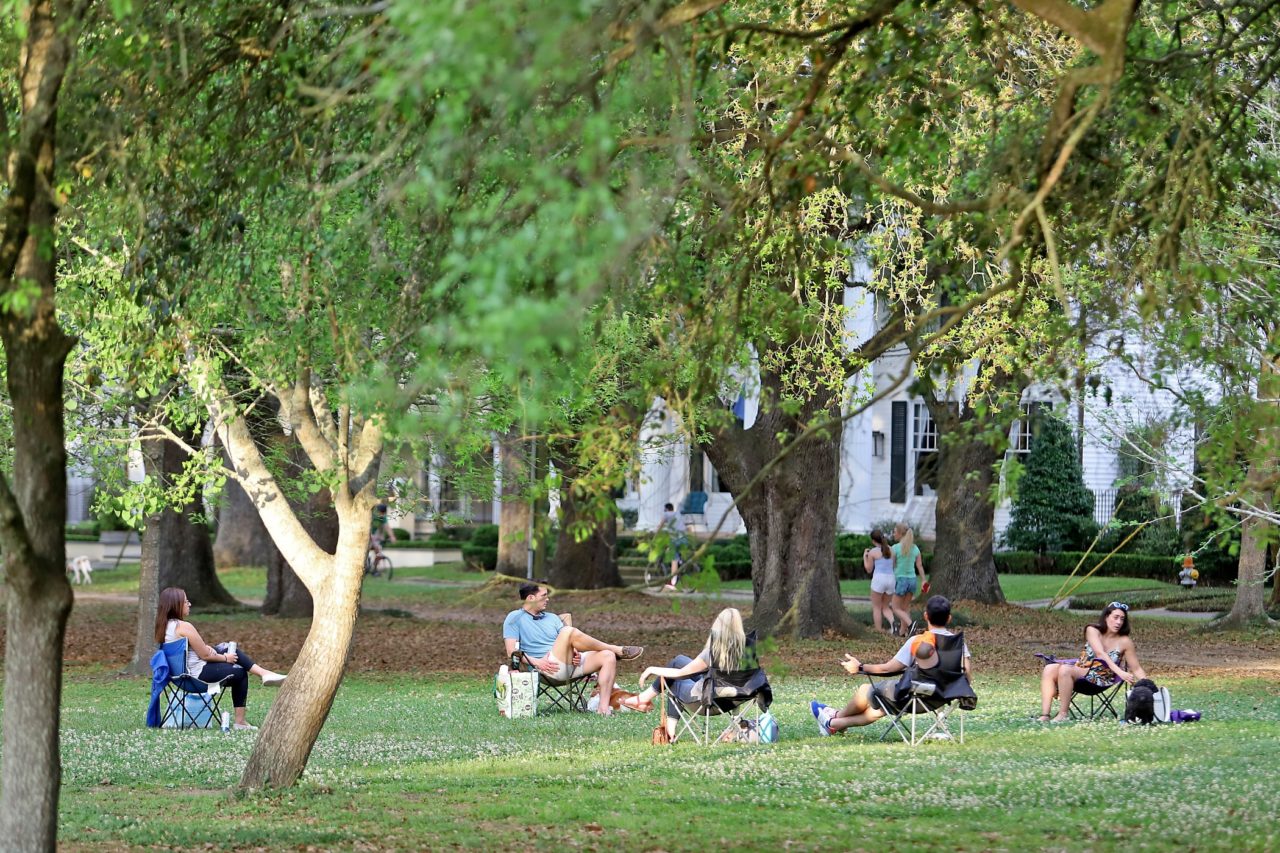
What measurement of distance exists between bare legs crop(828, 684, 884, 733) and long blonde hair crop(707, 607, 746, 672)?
0.98 meters

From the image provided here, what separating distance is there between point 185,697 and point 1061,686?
7.61 metres

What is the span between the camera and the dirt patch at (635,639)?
70.0 feet

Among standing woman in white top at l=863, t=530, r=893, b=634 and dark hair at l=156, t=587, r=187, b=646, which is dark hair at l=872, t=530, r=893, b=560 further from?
dark hair at l=156, t=587, r=187, b=646

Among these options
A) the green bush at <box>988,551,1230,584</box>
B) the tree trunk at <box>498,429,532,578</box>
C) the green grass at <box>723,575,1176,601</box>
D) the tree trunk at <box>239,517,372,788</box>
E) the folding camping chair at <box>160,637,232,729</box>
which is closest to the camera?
the tree trunk at <box>239,517,372,788</box>

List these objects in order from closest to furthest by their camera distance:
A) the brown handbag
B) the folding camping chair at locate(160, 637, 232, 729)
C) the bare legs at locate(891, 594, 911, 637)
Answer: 1. the brown handbag
2. the folding camping chair at locate(160, 637, 232, 729)
3. the bare legs at locate(891, 594, 911, 637)

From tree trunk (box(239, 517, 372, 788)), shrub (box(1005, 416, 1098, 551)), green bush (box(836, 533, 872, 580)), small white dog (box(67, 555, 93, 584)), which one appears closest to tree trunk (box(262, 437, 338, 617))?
small white dog (box(67, 555, 93, 584))

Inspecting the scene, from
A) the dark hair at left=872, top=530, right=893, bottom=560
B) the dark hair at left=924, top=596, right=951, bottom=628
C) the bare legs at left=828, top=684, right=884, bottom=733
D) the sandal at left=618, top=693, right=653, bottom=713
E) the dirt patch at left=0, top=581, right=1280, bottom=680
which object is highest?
the dark hair at left=872, top=530, right=893, bottom=560

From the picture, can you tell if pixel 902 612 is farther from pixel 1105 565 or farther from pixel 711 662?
pixel 1105 565

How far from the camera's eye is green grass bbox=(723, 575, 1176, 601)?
33969mm

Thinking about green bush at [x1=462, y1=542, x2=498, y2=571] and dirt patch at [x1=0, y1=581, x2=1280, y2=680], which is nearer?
dirt patch at [x1=0, y1=581, x2=1280, y2=680]

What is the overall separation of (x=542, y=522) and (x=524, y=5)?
242 centimetres

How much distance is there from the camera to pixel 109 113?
790cm

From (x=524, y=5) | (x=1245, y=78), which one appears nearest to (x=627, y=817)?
(x=524, y=5)

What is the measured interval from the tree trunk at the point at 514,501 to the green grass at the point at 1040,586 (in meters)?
5.14
